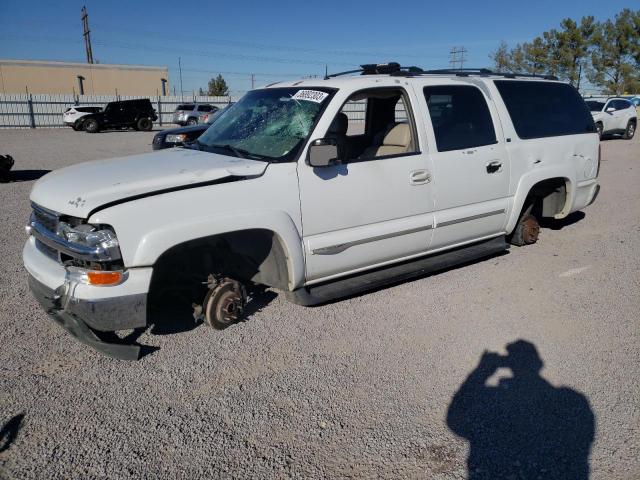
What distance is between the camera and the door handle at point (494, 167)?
5.23 m

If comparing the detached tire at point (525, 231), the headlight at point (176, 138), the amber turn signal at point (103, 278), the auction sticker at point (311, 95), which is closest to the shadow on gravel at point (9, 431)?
the amber turn signal at point (103, 278)

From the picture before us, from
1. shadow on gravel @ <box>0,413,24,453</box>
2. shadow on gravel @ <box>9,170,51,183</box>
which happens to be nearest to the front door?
shadow on gravel @ <box>0,413,24,453</box>

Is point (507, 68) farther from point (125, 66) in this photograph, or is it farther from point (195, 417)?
point (195, 417)

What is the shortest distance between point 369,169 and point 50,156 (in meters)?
15.4

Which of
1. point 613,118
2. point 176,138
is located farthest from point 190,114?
point 613,118

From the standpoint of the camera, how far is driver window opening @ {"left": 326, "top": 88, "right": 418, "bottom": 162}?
4.52m

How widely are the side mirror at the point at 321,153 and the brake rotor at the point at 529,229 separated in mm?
3296

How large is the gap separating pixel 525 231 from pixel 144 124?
92.6ft

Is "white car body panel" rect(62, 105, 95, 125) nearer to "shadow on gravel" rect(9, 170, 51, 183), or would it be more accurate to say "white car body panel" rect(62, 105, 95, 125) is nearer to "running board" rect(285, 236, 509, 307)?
"shadow on gravel" rect(9, 170, 51, 183)

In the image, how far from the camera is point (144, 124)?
3064cm

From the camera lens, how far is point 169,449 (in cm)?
282

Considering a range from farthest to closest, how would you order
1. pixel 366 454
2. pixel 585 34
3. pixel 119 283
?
pixel 585 34 → pixel 119 283 → pixel 366 454

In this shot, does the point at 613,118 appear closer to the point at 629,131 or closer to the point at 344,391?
the point at 629,131

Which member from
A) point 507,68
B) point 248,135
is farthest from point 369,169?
point 507,68
